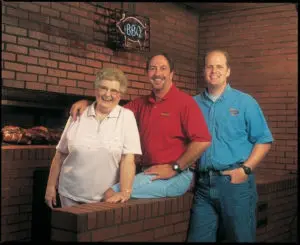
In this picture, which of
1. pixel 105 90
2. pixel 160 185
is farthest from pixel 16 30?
pixel 160 185

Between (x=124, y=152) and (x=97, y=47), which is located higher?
(x=97, y=47)

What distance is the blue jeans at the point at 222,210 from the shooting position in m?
3.29

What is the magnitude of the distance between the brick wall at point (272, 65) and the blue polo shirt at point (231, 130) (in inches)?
123

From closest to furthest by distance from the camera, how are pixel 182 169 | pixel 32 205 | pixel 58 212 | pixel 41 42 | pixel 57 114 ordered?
pixel 58 212 → pixel 182 169 → pixel 32 205 → pixel 41 42 → pixel 57 114

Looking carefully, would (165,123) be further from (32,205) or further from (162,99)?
(32,205)

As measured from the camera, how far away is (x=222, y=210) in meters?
3.31

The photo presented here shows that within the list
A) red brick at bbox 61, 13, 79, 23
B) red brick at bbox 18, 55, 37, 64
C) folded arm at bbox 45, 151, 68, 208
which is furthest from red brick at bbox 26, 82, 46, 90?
folded arm at bbox 45, 151, 68, 208

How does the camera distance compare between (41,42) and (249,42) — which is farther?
(249,42)

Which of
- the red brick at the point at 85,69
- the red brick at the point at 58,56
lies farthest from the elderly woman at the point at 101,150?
the red brick at the point at 85,69

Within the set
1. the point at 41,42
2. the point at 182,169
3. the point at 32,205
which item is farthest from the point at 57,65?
the point at 182,169

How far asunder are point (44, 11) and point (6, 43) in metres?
0.62

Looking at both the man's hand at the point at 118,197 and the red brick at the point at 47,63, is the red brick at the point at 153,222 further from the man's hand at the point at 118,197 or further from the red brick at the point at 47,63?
the red brick at the point at 47,63

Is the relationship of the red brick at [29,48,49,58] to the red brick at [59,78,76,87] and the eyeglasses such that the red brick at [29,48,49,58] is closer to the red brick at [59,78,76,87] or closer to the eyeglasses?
the red brick at [59,78,76,87]

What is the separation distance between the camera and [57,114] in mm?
5582
